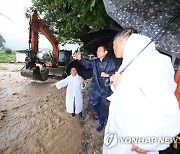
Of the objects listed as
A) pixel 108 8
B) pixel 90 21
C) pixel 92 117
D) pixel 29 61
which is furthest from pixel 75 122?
pixel 29 61

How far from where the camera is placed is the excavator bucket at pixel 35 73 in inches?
422

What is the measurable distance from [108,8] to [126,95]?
175 centimetres

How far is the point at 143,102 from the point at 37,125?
15.9 feet

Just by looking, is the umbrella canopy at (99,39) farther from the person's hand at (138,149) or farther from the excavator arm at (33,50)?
the excavator arm at (33,50)

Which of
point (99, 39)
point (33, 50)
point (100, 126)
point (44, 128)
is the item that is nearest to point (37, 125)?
point (44, 128)

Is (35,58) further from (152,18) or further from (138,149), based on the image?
(138,149)

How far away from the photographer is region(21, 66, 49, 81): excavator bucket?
10720 millimetres

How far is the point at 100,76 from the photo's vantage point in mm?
4328

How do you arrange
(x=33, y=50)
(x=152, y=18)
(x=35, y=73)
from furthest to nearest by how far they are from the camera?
(x=35, y=73) < (x=33, y=50) < (x=152, y=18)

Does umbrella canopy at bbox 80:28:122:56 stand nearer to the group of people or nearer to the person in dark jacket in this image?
the person in dark jacket

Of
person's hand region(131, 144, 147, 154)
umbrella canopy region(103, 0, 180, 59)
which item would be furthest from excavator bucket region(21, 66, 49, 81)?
person's hand region(131, 144, 147, 154)

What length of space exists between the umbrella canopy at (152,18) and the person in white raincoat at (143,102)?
1.11 m

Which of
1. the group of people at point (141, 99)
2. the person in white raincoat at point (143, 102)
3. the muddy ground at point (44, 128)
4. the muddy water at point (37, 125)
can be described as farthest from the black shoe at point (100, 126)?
the person in white raincoat at point (143, 102)

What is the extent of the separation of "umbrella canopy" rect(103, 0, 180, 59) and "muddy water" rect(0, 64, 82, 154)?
276 cm
